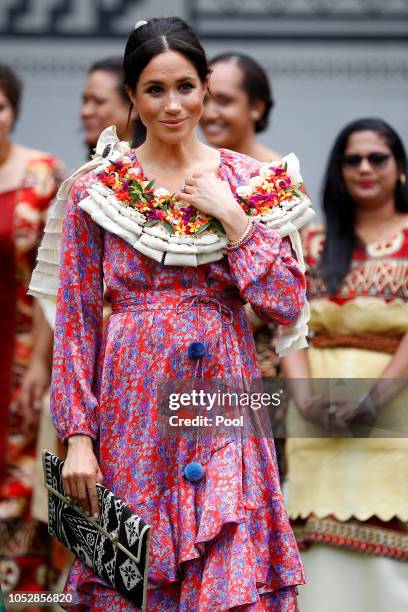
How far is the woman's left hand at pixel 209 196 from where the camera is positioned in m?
4.21

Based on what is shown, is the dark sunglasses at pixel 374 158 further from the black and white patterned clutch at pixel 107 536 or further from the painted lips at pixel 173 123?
the black and white patterned clutch at pixel 107 536

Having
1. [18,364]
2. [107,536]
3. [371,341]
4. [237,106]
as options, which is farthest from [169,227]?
[18,364]

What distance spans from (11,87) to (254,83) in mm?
1025

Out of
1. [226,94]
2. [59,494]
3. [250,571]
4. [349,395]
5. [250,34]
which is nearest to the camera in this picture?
[250,571]

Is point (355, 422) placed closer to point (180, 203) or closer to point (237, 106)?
point (180, 203)

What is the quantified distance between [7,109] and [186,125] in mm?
2483

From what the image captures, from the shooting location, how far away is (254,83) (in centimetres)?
646

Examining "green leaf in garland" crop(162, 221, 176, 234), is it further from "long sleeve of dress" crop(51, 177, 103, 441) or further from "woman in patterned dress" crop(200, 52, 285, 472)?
"woman in patterned dress" crop(200, 52, 285, 472)

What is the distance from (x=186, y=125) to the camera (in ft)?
14.1

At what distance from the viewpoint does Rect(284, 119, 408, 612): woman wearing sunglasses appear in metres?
5.54

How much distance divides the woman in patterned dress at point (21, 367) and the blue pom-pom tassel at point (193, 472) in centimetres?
221

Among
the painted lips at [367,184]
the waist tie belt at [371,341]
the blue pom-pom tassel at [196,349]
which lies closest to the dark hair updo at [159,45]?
the blue pom-pom tassel at [196,349]

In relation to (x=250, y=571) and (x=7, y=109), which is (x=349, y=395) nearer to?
(x=250, y=571)

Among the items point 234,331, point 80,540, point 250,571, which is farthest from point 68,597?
point 234,331
